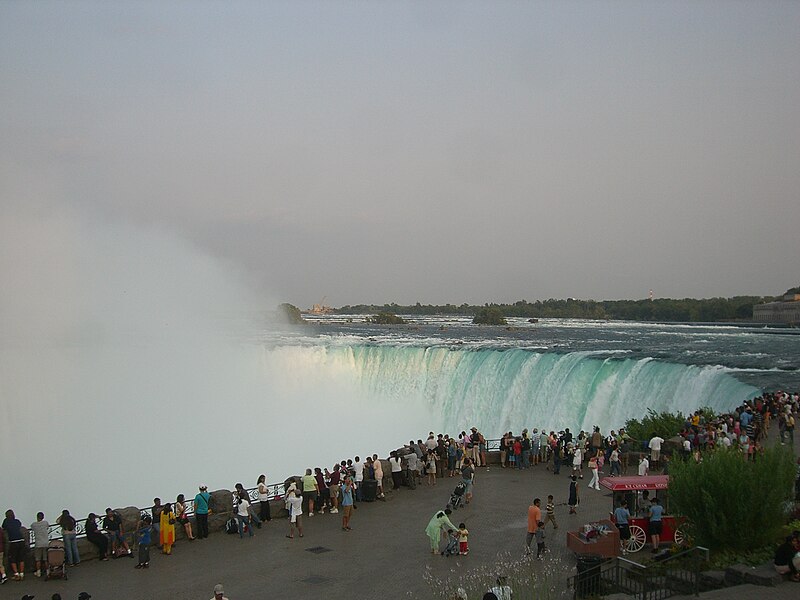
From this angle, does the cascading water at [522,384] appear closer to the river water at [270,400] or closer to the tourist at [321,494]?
the river water at [270,400]

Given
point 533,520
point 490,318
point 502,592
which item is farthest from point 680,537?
point 490,318

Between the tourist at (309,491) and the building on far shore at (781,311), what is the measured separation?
271 feet

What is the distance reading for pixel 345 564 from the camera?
1155cm

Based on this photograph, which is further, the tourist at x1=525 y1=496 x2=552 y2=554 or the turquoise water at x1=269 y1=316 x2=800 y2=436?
the turquoise water at x1=269 y1=316 x2=800 y2=436

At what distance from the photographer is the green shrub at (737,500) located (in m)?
9.88

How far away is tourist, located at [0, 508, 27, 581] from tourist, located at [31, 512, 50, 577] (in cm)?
20

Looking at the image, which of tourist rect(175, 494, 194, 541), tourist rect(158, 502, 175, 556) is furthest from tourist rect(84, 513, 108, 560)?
tourist rect(175, 494, 194, 541)

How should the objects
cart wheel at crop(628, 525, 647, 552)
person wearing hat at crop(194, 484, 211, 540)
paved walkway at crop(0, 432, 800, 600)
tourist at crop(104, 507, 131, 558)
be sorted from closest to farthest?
paved walkway at crop(0, 432, 800, 600) < cart wheel at crop(628, 525, 647, 552) < tourist at crop(104, 507, 131, 558) < person wearing hat at crop(194, 484, 211, 540)

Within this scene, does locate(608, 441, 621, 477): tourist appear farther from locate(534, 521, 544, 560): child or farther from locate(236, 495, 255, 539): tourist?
locate(236, 495, 255, 539): tourist

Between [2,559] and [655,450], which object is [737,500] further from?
[2,559]

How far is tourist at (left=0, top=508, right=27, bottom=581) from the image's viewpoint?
1086 centimetres

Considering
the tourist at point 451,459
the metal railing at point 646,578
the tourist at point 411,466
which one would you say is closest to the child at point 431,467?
Result: the tourist at point 411,466

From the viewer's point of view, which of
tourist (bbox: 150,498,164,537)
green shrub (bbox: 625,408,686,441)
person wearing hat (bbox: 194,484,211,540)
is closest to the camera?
tourist (bbox: 150,498,164,537)

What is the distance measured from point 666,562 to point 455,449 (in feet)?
31.5
